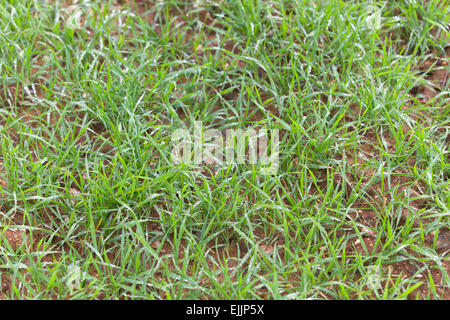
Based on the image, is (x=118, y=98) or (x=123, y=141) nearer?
(x=123, y=141)

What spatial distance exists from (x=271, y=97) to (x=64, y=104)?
117 centimetres

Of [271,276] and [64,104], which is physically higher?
[64,104]

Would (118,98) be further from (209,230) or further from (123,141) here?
(209,230)

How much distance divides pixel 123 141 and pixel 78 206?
41cm

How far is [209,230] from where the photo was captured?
2738 millimetres

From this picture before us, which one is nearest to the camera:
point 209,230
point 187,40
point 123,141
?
point 209,230

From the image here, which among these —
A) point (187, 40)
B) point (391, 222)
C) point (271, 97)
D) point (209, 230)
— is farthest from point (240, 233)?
point (187, 40)

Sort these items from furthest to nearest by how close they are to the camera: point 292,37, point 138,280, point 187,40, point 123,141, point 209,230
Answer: point 187,40 → point 292,37 → point 123,141 → point 209,230 → point 138,280

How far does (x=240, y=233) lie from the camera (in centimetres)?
259

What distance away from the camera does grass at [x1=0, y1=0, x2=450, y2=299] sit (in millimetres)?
2574

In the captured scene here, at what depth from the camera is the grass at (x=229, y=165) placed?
257cm

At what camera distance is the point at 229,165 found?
2.75 meters

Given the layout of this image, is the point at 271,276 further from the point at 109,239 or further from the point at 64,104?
the point at 64,104

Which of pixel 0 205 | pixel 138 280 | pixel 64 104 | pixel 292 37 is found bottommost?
pixel 138 280
